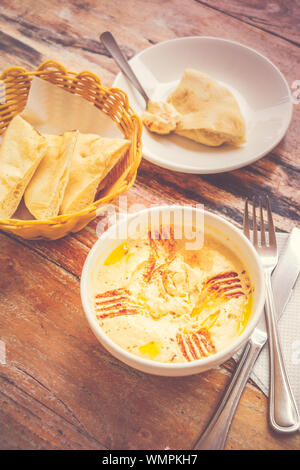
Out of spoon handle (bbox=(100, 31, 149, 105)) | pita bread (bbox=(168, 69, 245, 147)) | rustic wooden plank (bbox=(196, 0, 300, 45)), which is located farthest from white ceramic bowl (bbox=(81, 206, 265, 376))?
rustic wooden plank (bbox=(196, 0, 300, 45))

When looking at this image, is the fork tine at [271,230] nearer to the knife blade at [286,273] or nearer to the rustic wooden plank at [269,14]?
the knife blade at [286,273]

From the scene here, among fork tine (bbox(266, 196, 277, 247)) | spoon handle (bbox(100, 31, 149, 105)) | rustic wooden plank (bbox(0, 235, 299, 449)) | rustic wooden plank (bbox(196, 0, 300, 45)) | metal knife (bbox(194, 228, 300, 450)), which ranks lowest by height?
rustic wooden plank (bbox(0, 235, 299, 449))

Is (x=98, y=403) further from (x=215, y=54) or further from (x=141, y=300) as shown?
(x=215, y=54)

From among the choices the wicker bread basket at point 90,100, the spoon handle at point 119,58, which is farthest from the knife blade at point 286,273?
the spoon handle at point 119,58

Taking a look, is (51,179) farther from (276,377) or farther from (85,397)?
(276,377)

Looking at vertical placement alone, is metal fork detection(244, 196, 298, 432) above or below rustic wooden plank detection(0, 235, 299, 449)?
above

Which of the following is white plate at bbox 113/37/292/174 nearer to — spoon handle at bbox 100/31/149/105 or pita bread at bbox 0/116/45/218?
spoon handle at bbox 100/31/149/105
